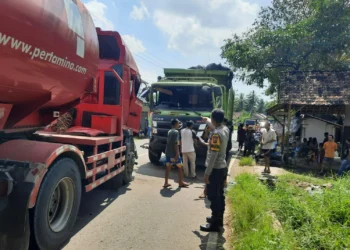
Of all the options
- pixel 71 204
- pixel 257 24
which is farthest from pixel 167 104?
pixel 257 24

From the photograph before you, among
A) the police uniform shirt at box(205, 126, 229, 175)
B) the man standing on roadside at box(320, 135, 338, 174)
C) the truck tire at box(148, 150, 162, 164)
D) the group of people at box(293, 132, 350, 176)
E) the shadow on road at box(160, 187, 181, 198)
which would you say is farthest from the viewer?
the man standing on roadside at box(320, 135, 338, 174)

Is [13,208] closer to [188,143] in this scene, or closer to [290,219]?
[290,219]

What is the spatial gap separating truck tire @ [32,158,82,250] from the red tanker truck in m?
0.01

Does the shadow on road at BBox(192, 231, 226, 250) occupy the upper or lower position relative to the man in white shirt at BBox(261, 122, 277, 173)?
lower

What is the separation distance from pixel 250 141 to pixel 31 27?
12078 millimetres

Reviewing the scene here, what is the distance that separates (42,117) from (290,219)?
151 inches

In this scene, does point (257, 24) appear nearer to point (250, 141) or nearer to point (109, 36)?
point (250, 141)

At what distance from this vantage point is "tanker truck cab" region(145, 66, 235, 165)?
8.77 m

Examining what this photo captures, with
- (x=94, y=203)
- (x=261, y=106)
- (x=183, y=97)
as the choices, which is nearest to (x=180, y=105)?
(x=183, y=97)

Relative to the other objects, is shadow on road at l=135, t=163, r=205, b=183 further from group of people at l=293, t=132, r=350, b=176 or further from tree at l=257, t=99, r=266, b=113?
tree at l=257, t=99, r=266, b=113

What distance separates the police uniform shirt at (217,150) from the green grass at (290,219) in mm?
880

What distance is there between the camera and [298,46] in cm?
1598

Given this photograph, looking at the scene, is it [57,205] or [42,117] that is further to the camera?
[42,117]

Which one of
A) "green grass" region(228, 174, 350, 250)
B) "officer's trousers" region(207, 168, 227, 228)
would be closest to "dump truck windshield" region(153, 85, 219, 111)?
"green grass" region(228, 174, 350, 250)
